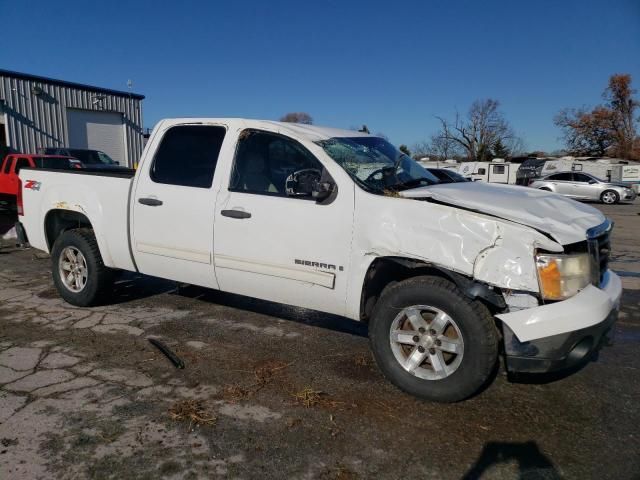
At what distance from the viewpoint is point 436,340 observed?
335 cm

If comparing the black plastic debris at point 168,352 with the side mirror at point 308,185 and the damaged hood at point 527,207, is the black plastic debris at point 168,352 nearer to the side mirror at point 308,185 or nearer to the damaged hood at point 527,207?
the side mirror at point 308,185

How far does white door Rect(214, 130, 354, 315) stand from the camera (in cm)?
368

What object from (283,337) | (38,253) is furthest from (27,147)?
(283,337)

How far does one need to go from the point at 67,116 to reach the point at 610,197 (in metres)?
28.0

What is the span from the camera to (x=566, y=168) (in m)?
33.3

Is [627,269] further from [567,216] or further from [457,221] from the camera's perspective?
[457,221]

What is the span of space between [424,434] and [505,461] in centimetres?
48

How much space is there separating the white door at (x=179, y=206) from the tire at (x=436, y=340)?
1664 mm

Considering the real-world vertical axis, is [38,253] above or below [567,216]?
below

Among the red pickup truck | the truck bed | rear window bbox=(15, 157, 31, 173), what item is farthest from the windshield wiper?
rear window bbox=(15, 157, 31, 173)

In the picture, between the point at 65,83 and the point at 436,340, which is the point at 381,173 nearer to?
the point at 436,340

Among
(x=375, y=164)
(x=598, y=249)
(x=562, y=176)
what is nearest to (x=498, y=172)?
(x=562, y=176)

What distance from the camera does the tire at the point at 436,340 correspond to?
317 cm

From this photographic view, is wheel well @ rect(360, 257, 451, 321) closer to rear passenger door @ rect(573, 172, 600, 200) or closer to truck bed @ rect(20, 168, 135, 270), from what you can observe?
truck bed @ rect(20, 168, 135, 270)
